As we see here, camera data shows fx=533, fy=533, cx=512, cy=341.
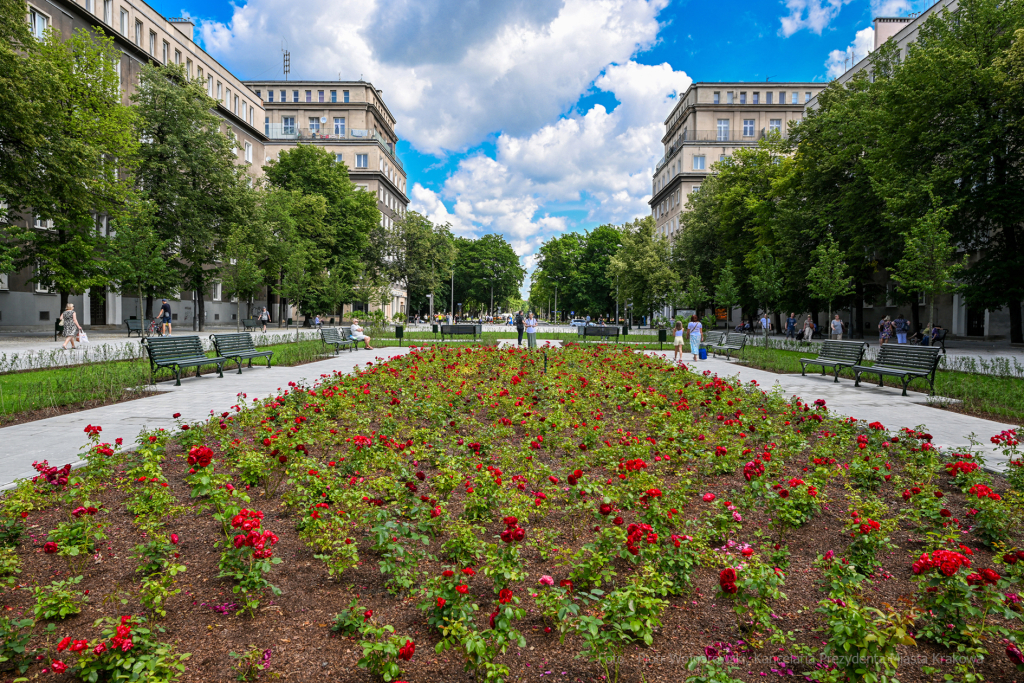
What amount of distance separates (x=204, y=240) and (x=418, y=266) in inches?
781

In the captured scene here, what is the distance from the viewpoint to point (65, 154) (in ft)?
77.2

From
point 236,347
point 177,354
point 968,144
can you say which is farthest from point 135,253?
point 968,144

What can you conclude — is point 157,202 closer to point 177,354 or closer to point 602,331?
point 177,354

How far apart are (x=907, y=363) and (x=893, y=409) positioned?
122 inches

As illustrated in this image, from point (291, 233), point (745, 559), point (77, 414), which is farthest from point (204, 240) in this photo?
point (745, 559)

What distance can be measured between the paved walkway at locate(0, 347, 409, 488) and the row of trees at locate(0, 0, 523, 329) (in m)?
15.0

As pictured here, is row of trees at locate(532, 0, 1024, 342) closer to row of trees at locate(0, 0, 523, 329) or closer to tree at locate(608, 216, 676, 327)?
tree at locate(608, 216, 676, 327)

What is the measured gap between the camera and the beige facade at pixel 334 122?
64500mm

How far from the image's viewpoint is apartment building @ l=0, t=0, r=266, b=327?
28.9 metres

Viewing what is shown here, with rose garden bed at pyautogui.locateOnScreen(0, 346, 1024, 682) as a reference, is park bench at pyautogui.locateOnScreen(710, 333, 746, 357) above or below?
above

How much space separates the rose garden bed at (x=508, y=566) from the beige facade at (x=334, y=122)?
63.7 metres

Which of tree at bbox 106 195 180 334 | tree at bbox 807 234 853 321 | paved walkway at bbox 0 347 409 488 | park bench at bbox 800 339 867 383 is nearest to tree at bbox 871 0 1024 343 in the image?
tree at bbox 807 234 853 321

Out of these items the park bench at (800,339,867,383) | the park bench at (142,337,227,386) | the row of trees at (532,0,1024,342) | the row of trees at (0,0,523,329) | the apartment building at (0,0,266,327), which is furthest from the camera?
the apartment building at (0,0,266,327)

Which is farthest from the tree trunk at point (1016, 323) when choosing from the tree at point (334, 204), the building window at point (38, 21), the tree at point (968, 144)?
the building window at point (38, 21)
